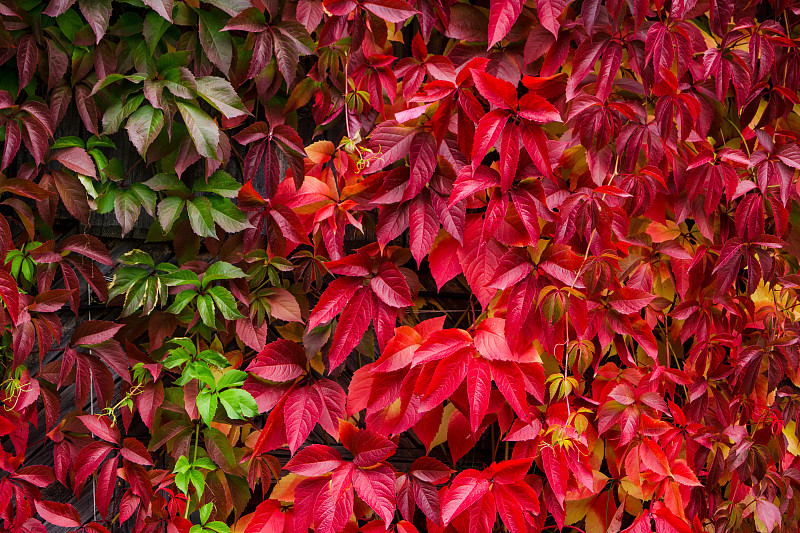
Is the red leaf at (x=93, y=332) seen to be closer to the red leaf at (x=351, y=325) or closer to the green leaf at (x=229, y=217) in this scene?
the green leaf at (x=229, y=217)

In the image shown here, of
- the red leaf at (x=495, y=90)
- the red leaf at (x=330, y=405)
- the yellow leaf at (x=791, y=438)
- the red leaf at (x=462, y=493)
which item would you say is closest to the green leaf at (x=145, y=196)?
the red leaf at (x=330, y=405)

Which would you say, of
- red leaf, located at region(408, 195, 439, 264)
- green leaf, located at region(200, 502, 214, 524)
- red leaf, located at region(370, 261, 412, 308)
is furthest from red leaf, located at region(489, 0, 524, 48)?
green leaf, located at region(200, 502, 214, 524)

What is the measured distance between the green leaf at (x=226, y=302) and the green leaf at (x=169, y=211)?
0.60ft

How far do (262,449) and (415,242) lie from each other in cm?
56

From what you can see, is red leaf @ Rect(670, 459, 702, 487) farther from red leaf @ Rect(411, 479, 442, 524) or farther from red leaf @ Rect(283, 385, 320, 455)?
red leaf @ Rect(283, 385, 320, 455)

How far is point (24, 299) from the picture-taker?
109 cm

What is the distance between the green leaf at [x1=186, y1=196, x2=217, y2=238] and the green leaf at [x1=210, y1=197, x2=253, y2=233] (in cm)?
1

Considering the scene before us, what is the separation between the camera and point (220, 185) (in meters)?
1.17


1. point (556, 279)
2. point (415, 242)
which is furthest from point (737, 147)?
point (415, 242)

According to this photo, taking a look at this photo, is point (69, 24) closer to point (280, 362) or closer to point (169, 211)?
point (169, 211)

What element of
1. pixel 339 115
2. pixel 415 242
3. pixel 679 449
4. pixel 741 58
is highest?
pixel 741 58

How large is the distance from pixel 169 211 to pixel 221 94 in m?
0.28

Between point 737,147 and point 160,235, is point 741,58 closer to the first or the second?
point 737,147

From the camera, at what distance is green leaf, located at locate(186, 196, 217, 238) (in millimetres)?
1146
